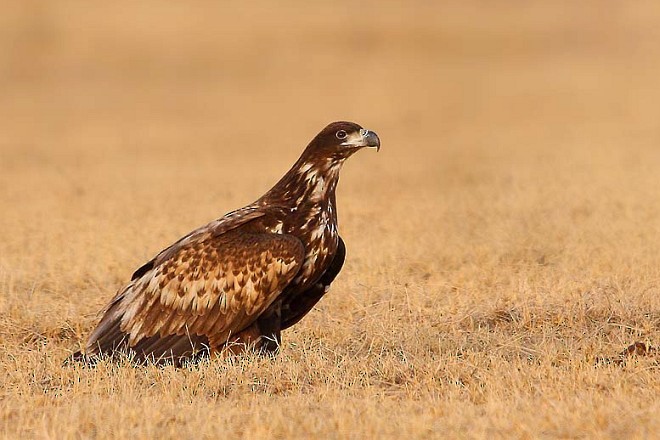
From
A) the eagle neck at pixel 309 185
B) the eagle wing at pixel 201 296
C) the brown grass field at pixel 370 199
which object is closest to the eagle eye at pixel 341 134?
the eagle neck at pixel 309 185

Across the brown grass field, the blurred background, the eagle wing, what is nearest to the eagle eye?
the eagle wing

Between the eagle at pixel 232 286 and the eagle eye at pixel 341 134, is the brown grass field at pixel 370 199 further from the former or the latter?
the eagle eye at pixel 341 134

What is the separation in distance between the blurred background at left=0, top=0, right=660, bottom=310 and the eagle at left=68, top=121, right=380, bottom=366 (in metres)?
3.45

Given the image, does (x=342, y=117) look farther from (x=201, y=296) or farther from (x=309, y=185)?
(x=201, y=296)

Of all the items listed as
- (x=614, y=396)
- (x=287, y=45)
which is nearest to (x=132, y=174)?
(x=614, y=396)

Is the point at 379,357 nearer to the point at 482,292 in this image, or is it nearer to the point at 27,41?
the point at 482,292

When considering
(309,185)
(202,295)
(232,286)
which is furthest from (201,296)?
(309,185)

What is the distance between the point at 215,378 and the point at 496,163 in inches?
736

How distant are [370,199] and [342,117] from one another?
16314mm

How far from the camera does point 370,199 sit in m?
20.2

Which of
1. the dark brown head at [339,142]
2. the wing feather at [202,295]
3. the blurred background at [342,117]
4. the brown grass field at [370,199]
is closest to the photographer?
the brown grass field at [370,199]

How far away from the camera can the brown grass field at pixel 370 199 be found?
736 cm

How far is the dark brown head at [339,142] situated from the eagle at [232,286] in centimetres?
28

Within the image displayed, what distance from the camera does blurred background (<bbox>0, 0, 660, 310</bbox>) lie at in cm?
Result: 1622
